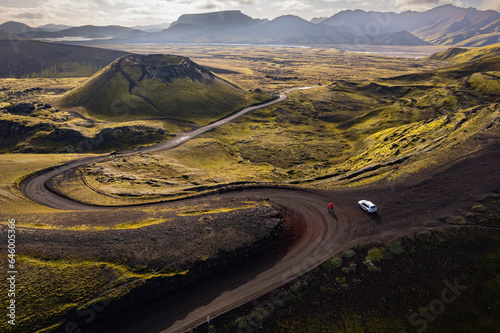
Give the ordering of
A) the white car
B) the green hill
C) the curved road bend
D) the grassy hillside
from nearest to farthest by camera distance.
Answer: the white car, the curved road bend, the grassy hillside, the green hill

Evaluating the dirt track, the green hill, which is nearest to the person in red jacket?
the dirt track

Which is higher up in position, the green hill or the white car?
the green hill

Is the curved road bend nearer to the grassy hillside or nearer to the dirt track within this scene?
the dirt track

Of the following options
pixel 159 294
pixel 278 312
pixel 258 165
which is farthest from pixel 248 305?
pixel 258 165

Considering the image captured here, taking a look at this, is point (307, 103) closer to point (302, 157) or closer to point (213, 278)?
point (302, 157)

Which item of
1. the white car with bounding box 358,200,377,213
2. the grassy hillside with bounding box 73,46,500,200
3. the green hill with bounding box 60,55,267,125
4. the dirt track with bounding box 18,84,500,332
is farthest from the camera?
the green hill with bounding box 60,55,267,125

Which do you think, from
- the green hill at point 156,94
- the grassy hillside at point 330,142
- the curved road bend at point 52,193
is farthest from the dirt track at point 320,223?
the green hill at point 156,94

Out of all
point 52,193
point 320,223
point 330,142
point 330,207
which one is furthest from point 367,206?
point 330,142

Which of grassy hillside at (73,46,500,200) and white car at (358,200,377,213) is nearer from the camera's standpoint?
white car at (358,200,377,213)
